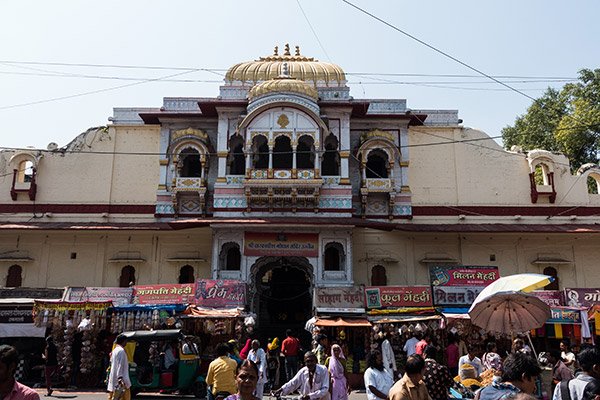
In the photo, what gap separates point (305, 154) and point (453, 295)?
27.5 feet

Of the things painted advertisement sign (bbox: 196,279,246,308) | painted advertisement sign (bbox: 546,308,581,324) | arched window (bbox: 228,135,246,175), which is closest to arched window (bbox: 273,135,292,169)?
arched window (bbox: 228,135,246,175)

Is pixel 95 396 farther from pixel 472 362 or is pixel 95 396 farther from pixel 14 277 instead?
pixel 14 277

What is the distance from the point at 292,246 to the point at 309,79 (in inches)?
323

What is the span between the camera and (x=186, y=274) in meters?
21.9

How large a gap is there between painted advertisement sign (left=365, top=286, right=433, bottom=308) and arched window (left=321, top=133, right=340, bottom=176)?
6.03 metres

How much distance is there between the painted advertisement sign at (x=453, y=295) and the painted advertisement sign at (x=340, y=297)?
2578 millimetres

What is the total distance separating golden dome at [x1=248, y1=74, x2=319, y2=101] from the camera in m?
21.0

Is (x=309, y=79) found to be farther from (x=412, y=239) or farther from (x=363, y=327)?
(x=363, y=327)

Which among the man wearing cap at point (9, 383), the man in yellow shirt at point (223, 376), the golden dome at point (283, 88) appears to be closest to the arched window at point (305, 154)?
the golden dome at point (283, 88)

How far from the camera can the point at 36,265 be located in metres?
21.8

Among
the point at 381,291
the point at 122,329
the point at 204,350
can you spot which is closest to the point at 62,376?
the point at 122,329

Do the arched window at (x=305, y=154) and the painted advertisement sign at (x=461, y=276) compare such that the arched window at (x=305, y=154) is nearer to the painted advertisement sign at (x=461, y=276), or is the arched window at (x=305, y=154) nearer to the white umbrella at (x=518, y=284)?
the painted advertisement sign at (x=461, y=276)

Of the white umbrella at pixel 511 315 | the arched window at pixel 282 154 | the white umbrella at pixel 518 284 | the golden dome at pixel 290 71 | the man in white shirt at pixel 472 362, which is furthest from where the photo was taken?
the golden dome at pixel 290 71

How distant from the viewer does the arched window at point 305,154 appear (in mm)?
21562
